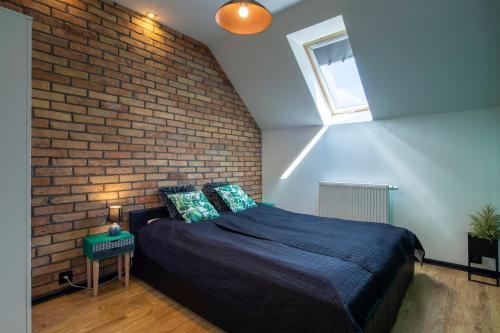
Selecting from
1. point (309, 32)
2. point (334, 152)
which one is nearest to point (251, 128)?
point (334, 152)

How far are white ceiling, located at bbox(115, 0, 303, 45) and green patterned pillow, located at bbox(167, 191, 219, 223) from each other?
1.96 meters

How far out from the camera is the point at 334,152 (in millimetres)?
3662

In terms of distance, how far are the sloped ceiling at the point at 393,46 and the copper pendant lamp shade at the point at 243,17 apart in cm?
90

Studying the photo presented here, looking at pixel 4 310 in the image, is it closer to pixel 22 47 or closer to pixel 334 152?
pixel 22 47

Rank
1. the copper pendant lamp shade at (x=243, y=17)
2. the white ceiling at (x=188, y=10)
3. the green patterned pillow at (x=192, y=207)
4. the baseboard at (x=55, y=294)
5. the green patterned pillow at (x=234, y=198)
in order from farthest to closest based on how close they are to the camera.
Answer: the green patterned pillow at (x=234, y=198) → the green patterned pillow at (x=192, y=207) → the white ceiling at (x=188, y=10) → the baseboard at (x=55, y=294) → the copper pendant lamp shade at (x=243, y=17)

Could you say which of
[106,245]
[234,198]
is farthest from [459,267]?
[106,245]

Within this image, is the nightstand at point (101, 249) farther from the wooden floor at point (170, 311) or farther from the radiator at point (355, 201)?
the radiator at point (355, 201)

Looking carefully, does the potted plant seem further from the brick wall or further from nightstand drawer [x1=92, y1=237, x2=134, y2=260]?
nightstand drawer [x1=92, y1=237, x2=134, y2=260]

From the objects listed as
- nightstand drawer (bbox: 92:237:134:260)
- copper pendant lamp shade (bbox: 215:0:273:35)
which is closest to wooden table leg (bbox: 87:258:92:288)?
nightstand drawer (bbox: 92:237:134:260)

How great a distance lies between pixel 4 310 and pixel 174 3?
2718 millimetres

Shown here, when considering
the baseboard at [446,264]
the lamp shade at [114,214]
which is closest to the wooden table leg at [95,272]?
the lamp shade at [114,214]

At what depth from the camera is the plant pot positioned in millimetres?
2386

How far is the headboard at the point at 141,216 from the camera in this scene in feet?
8.57

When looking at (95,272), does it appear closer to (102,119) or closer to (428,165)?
(102,119)
